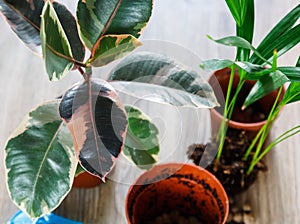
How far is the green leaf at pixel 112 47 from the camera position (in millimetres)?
760

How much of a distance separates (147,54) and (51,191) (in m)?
0.28

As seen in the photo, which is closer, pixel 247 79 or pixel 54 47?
pixel 54 47

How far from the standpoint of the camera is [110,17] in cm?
79

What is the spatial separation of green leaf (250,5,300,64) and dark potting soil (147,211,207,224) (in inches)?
16.5

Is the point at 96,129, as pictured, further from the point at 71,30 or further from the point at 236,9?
the point at 236,9

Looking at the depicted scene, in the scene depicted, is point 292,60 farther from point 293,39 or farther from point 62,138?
point 62,138

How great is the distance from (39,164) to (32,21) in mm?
238

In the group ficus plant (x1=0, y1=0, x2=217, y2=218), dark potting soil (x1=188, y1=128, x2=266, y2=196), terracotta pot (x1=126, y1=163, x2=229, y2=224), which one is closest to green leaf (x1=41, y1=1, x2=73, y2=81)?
ficus plant (x1=0, y1=0, x2=217, y2=218)

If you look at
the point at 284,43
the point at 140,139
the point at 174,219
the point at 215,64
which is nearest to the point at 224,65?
the point at 215,64

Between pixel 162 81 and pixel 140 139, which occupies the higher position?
pixel 162 81

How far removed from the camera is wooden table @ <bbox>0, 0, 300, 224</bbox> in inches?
42.2

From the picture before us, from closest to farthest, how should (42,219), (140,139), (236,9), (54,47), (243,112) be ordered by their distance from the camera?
1. (54,47)
2. (236,9)
3. (140,139)
4. (42,219)
5. (243,112)

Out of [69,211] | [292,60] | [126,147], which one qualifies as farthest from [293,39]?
[69,211]

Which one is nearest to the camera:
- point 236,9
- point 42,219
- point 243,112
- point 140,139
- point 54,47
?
point 54,47
